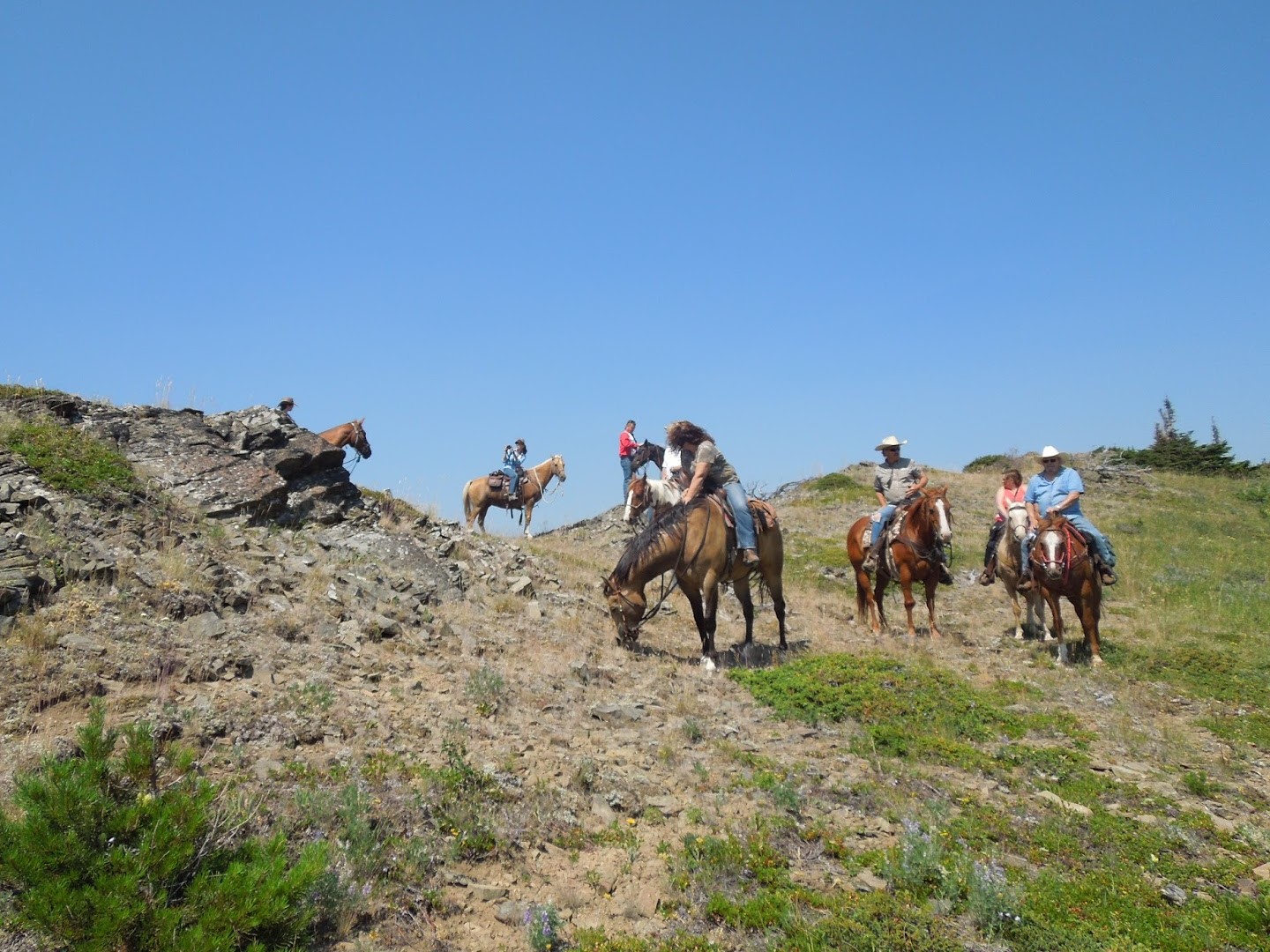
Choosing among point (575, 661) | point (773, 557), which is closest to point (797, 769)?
point (575, 661)

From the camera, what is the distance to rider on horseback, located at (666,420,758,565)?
10.7 metres

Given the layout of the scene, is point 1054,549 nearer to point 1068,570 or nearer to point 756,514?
point 1068,570

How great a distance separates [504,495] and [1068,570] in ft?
50.4

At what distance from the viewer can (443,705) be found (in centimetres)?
716

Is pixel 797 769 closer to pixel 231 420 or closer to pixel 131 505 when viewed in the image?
pixel 131 505

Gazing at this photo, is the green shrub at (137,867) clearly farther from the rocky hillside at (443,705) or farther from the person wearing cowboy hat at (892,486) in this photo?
the person wearing cowboy hat at (892,486)

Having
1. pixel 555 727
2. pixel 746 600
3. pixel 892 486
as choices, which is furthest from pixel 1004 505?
pixel 555 727

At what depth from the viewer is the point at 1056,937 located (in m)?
4.32

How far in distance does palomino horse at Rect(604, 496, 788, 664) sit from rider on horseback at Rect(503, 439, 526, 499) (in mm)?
12027

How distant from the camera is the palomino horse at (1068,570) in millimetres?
10859

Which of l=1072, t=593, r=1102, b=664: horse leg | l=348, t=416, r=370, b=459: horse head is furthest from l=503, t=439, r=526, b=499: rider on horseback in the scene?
l=1072, t=593, r=1102, b=664: horse leg

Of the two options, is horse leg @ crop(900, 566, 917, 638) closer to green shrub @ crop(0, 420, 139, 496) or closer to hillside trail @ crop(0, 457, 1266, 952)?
hillside trail @ crop(0, 457, 1266, 952)

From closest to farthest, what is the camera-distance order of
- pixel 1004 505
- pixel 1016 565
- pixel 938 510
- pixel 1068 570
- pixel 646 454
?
1. pixel 1068 570
2. pixel 938 510
3. pixel 1016 565
4. pixel 1004 505
5. pixel 646 454

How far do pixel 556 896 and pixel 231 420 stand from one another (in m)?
10.7
